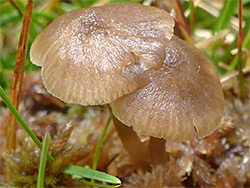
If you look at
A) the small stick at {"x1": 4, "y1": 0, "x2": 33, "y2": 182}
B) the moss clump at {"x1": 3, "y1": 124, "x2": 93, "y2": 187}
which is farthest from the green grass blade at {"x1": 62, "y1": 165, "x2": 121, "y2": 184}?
the small stick at {"x1": 4, "y1": 0, "x2": 33, "y2": 182}

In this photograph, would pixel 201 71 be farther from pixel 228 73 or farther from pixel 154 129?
pixel 228 73

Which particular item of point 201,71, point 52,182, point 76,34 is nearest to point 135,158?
point 52,182

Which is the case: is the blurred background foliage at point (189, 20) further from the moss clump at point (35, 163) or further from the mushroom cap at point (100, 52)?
the moss clump at point (35, 163)

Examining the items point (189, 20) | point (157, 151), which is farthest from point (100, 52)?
point (189, 20)

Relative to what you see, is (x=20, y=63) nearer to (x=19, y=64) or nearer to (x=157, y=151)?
(x=19, y=64)

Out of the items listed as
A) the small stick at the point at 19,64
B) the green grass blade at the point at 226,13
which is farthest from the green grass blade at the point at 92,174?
the green grass blade at the point at 226,13

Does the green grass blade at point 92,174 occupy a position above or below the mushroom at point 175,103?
below
